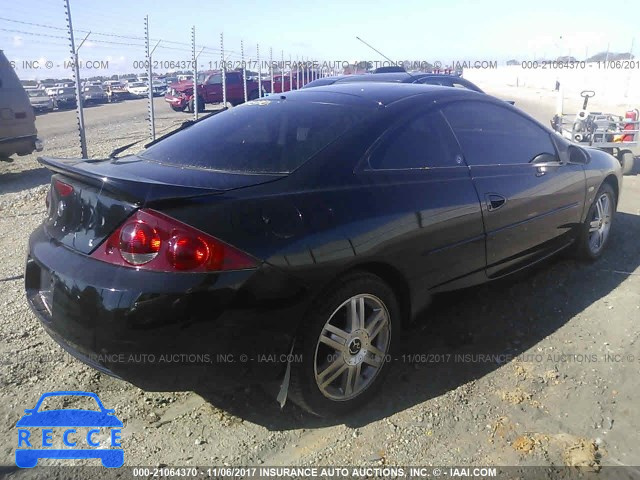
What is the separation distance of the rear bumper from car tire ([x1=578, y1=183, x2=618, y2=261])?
128 inches

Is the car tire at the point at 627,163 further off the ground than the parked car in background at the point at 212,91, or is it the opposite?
the parked car in background at the point at 212,91

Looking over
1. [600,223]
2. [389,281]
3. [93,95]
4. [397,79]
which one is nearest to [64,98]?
[93,95]

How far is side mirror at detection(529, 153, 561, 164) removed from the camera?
4094mm

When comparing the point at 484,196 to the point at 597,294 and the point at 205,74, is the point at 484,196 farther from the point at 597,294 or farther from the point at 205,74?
the point at 205,74

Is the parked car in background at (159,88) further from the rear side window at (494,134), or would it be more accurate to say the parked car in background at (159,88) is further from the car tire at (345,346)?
the car tire at (345,346)

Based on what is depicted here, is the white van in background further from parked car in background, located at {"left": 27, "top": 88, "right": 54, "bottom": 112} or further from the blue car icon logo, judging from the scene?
parked car in background, located at {"left": 27, "top": 88, "right": 54, "bottom": 112}

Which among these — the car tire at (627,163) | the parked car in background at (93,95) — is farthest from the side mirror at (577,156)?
the parked car in background at (93,95)

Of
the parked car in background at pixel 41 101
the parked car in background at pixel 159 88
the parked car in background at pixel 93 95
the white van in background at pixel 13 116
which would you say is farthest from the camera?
the parked car in background at pixel 159 88

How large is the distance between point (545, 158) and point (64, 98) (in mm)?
30839

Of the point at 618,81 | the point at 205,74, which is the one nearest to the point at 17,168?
the point at 205,74

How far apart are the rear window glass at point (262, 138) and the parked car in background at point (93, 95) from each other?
34.0m

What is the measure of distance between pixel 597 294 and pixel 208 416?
3.17 metres

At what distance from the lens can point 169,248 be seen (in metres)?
2.28

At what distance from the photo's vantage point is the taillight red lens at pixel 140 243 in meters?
2.30
